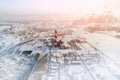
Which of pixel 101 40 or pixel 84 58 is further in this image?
pixel 101 40

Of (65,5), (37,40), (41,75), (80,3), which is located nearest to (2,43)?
(37,40)

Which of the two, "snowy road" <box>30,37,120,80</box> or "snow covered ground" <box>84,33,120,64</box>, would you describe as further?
"snow covered ground" <box>84,33,120,64</box>

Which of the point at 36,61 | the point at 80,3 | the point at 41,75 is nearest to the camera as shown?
the point at 41,75

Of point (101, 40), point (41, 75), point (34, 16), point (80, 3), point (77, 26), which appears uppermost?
point (80, 3)

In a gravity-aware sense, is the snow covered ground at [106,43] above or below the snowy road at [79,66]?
above

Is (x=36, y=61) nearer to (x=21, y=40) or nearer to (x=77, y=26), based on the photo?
(x=21, y=40)

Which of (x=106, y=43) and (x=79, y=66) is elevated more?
(x=106, y=43)

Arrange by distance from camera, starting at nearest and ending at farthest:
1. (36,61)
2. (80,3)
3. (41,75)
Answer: (41,75), (36,61), (80,3)

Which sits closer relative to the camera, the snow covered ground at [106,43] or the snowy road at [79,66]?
the snowy road at [79,66]

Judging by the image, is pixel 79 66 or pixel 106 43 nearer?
pixel 79 66

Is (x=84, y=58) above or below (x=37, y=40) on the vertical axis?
below

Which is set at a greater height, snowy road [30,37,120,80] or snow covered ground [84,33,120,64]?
snow covered ground [84,33,120,64]
